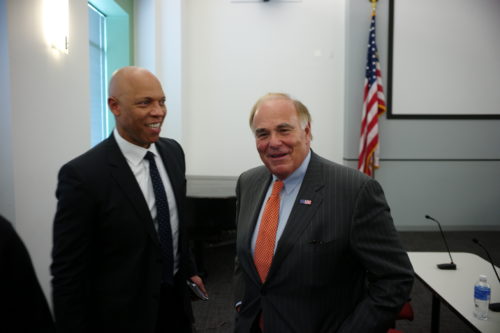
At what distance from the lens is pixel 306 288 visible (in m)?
1.33

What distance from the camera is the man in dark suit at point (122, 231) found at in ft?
4.66

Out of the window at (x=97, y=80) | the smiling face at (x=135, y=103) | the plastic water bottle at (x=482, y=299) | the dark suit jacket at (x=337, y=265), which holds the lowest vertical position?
the plastic water bottle at (x=482, y=299)

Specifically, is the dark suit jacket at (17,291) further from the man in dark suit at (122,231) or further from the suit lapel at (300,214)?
the suit lapel at (300,214)

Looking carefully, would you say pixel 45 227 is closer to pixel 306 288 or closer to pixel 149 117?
pixel 149 117

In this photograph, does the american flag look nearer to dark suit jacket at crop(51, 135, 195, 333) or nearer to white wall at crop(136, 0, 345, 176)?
white wall at crop(136, 0, 345, 176)

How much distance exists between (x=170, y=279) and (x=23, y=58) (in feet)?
5.59

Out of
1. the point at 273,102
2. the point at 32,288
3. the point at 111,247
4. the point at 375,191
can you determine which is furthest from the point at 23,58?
the point at 375,191

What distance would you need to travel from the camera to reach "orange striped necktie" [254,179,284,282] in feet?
4.78

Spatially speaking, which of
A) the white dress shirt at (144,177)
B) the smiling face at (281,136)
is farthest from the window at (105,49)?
the smiling face at (281,136)

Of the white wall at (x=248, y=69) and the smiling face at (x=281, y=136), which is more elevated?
the white wall at (x=248, y=69)

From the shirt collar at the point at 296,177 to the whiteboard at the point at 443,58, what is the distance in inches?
194

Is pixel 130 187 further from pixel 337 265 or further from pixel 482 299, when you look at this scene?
pixel 482 299

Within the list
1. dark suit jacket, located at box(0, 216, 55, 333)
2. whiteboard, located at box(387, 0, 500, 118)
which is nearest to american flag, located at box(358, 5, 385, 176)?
whiteboard, located at box(387, 0, 500, 118)

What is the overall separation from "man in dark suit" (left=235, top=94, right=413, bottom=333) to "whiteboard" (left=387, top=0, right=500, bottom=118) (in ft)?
16.3
